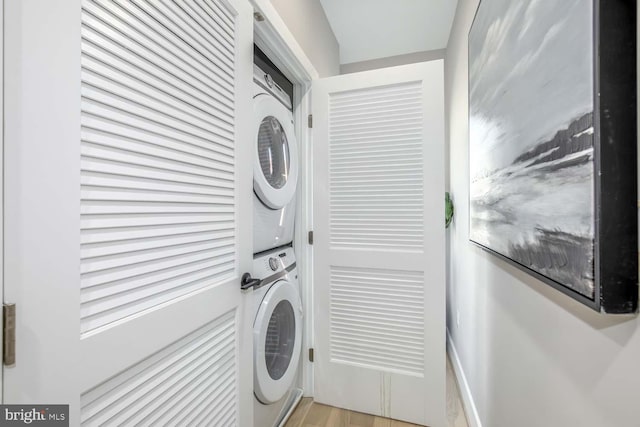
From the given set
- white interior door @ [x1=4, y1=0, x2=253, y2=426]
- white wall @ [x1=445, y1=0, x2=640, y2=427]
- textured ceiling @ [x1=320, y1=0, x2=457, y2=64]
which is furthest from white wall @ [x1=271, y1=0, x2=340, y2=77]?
white wall @ [x1=445, y1=0, x2=640, y2=427]

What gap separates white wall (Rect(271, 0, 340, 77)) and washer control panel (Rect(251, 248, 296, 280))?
4.17 feet

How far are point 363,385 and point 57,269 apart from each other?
5.63ft

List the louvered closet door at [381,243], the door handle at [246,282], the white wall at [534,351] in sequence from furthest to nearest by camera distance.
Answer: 1. the louvered closet door at [381,243]
2. the door handle at [246,282]
3. the white wall at [534,351]

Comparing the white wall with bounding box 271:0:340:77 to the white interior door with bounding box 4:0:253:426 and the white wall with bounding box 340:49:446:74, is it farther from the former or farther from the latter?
the white interior door with bounding box 4:0:253:426

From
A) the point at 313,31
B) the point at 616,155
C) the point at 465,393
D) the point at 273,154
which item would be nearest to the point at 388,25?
the point at 313,31

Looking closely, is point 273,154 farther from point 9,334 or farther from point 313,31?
point 9,334

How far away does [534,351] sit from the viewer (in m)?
0.89

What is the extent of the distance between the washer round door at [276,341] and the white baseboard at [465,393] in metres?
1.00

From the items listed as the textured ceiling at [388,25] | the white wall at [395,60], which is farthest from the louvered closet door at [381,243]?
the white wall at [395,60]

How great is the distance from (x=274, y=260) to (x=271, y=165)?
1.69ft

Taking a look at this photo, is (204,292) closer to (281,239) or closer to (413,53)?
(281,239)

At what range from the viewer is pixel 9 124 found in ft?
1.47

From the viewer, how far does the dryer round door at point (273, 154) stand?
1.31 meters
